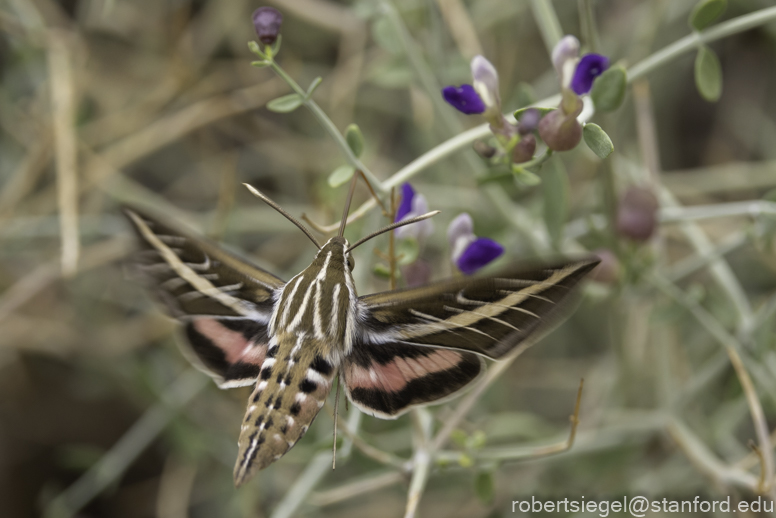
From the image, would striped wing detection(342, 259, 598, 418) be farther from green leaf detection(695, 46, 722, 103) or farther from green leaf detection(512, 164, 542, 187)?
green leaf detection(695, 46, 722, 103)

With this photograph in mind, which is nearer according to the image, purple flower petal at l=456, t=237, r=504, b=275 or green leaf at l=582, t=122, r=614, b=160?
green leaf at l=582, t=122, r=614, b=160

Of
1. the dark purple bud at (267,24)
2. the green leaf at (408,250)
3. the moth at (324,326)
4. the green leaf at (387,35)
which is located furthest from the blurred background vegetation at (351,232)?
the dark purple bud at (267,24)

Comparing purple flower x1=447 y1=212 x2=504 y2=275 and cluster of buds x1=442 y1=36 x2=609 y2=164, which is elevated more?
cluster of buds x1=442 y1=36 x2=609 y2=164

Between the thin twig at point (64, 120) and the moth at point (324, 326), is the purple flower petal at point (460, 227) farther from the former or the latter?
the thin twig at point (64, 120)

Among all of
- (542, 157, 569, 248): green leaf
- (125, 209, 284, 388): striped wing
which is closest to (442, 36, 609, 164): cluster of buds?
(542, 157, 569, 248): green leaf

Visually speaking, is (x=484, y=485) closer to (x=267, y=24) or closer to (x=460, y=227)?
(x=460, y=227)
